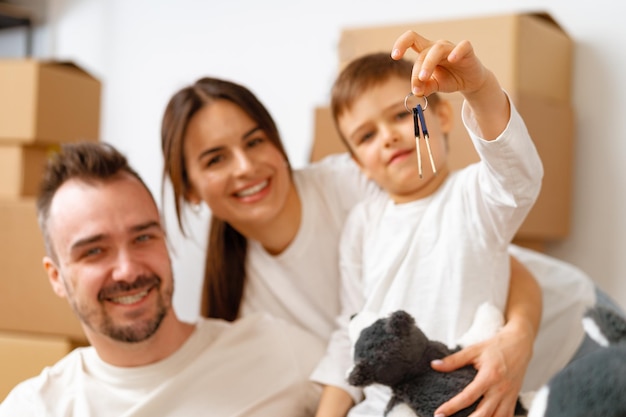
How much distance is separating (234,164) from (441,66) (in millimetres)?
540

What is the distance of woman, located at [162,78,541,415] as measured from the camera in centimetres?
119

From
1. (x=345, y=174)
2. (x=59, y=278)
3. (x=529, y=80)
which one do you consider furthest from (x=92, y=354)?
(x=529, y=80)

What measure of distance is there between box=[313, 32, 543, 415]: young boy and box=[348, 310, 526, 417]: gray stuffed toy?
0.09 metres

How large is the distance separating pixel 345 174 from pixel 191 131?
0.90 ft

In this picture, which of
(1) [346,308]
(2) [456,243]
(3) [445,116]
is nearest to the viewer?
(2) [456,243]

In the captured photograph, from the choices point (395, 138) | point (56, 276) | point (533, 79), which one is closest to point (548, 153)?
point (533, 79)

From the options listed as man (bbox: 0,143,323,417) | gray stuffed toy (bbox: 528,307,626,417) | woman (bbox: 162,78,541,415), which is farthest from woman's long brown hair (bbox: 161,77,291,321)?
gray stuffed toy (bbox: 528,307,626,417)

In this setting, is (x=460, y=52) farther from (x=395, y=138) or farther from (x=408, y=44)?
(x=395, y=138)

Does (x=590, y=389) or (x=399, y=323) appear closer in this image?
(x=590, y=389)

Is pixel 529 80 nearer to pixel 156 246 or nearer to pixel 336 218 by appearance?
pixel 336 218

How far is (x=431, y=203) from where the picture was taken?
965mm

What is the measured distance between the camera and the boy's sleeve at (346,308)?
1060mm

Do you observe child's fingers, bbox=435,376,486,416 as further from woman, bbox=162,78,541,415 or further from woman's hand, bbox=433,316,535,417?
woman, bbox=162,78,541,415

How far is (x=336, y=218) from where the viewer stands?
1.26 m
